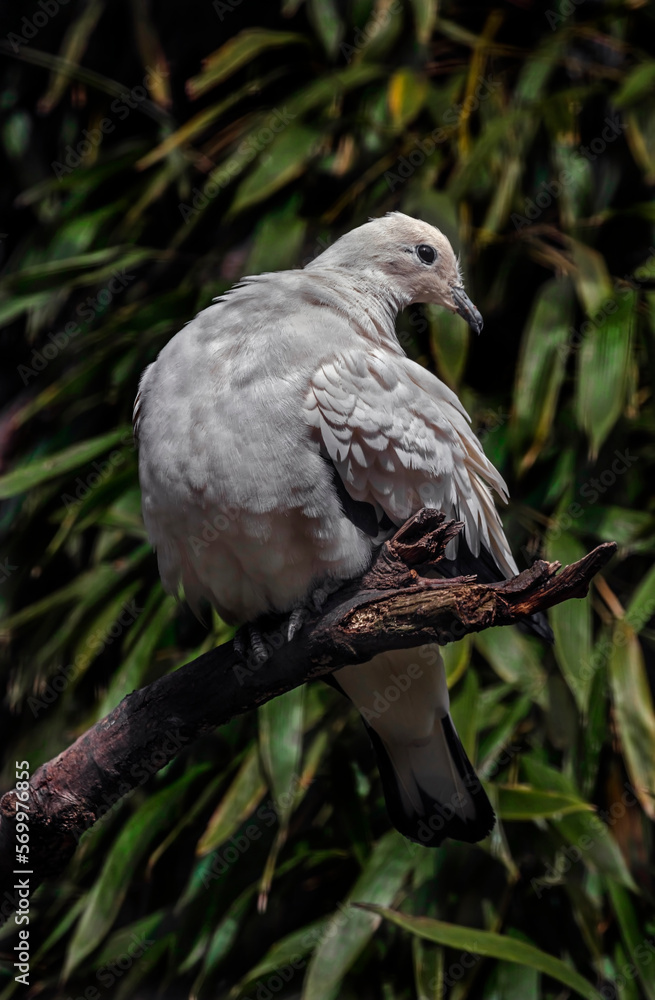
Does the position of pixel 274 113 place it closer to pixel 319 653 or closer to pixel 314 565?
pixel 314 565

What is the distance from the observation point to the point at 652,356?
8.88 ft

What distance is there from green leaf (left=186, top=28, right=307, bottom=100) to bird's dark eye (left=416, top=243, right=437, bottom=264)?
1.20 metres

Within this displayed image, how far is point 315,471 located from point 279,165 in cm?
155

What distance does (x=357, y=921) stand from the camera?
232 centimetres

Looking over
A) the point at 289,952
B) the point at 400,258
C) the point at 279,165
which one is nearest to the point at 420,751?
the point at 289,952

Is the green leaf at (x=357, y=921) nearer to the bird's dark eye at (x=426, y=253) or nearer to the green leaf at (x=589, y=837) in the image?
the green leaf at (x=589, y=837)

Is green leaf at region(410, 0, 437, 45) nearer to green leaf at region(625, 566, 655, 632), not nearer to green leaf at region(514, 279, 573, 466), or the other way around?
green leaf at region(514, 279, 573, 466)

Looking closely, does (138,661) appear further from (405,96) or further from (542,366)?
(405,96)

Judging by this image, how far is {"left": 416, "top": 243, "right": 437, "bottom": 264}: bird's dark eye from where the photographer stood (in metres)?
2.18

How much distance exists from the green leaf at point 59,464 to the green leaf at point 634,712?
144 centimetres

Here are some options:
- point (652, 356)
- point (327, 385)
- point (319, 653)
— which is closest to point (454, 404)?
point (327, 385)

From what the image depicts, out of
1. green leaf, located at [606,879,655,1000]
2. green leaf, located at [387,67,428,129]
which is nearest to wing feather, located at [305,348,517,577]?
green leaf, located at [606,879,655,1000]

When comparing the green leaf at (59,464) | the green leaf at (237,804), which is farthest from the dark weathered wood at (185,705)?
the green leaf at (59,464)

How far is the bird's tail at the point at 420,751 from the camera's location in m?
2.02
